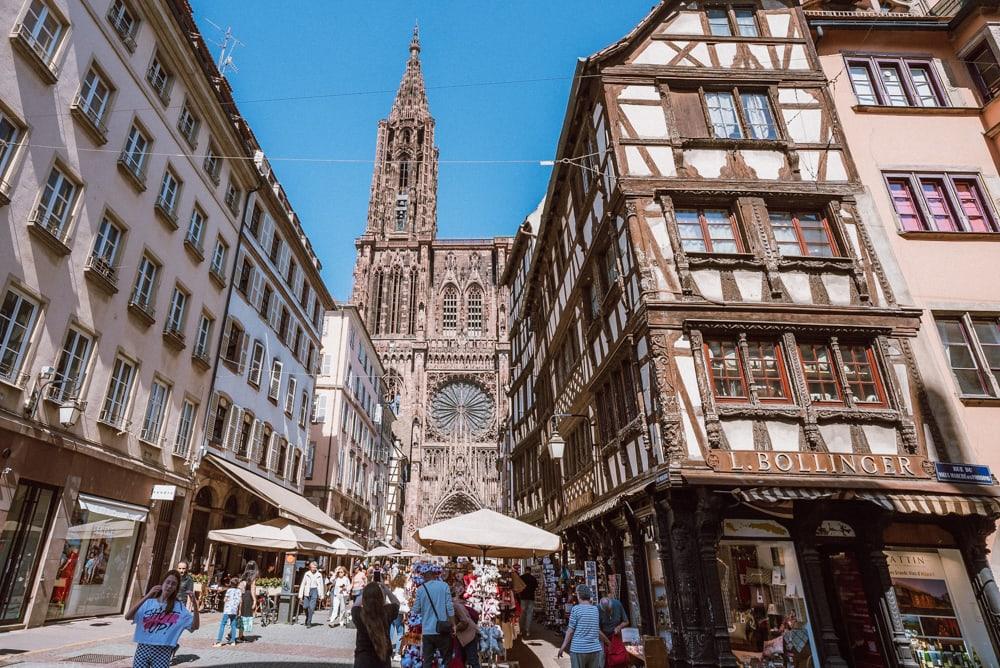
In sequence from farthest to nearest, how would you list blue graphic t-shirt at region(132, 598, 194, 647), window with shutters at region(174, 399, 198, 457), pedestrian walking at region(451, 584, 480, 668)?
window with shutters at region(174, 399, 198, 457)
pedestrian walking at region(451, 584, 480, 668)
blue graphic t-shirt at region(132, 598, 194, 647)

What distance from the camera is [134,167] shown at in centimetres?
1156

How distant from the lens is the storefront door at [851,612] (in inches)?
324

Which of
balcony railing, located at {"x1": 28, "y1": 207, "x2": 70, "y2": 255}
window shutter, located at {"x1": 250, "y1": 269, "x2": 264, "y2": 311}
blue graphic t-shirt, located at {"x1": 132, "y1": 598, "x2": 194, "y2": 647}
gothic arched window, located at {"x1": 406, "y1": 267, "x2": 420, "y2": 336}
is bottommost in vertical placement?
blue graphic t-shirt, located at {"x1": 132, "y1": 598, "x2": 194, "y2": 647}

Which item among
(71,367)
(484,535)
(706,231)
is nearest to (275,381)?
(71,367)

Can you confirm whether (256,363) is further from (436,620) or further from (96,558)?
(436,620)

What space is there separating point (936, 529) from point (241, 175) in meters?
18.7

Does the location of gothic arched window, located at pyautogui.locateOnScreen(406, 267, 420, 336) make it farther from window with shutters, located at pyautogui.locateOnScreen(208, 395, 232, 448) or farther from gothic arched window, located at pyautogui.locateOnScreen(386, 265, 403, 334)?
window with shutters, located at pyautogui.locateOnScreen(208, 395, 232, 448)

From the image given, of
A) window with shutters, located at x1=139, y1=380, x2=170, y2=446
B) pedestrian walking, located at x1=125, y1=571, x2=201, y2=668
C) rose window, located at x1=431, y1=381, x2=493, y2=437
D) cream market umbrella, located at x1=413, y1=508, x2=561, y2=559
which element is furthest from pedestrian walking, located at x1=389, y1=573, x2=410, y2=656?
rose window, located at x1=431, y1=381, x2=493, y2=437

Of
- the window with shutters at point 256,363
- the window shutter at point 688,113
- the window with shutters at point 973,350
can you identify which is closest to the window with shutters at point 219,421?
the window with shutters at point 256,363

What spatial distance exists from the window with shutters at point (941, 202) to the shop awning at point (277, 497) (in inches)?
624

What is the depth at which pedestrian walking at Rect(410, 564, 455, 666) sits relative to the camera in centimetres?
550

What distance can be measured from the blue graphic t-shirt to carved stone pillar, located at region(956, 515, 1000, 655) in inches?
418

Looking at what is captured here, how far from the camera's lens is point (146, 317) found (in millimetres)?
11859

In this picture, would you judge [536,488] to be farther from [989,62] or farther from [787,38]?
[989,62]
